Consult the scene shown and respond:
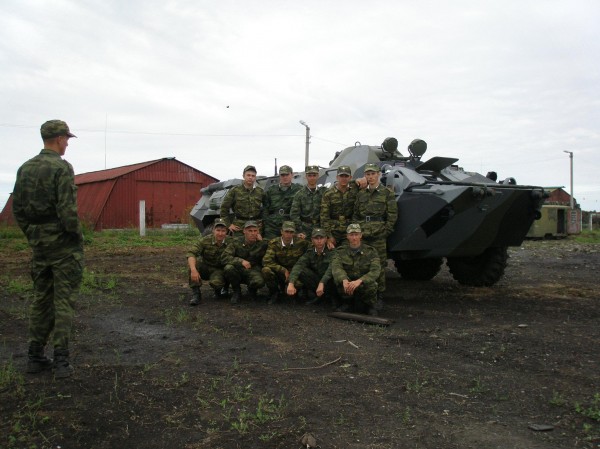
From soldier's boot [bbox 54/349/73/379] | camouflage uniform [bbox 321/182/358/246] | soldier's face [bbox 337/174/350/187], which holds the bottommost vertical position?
soldier's boot [bbox 54/349/73/379]

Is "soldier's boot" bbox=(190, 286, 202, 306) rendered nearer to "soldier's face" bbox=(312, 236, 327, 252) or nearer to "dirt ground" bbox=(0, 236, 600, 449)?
"dirt ground" bbox=(0, 236, 600, 449)

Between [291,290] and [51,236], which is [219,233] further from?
[51,236]

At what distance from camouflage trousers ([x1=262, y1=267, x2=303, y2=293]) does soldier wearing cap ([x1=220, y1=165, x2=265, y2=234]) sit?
0.98 metres

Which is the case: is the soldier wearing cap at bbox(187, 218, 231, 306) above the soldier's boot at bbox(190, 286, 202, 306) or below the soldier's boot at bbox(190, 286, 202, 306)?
above

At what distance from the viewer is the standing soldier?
12.3 feet

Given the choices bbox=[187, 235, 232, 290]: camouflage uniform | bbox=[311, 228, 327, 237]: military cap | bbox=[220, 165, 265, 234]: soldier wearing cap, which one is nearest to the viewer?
bbox=[311, 228, 327, 237]: military cap

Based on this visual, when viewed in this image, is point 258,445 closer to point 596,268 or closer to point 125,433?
point 125,433

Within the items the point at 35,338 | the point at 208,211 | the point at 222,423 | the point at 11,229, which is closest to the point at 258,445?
the point at 222,423

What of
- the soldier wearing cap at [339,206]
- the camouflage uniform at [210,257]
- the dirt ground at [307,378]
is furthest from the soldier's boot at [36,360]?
the soldier wearing cap at [339,206]

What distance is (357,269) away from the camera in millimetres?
6094

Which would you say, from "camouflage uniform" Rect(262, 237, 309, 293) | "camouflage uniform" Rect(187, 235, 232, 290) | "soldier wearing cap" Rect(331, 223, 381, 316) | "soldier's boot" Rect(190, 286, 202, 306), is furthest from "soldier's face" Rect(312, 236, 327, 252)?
"soldier's boot" Rect(190, 286, 202, 306)

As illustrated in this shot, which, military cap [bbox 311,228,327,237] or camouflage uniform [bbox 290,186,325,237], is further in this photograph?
camouflage uniform [bbox 290,186,325,237]

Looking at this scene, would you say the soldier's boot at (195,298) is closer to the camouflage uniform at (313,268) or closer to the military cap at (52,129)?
the camouflage uniform at (313,268)

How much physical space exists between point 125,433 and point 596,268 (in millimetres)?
9917
